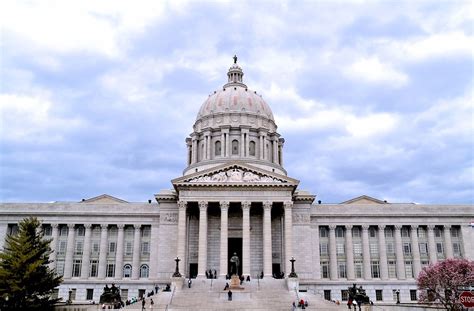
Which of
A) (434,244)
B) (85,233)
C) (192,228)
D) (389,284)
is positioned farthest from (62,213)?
(434,244)

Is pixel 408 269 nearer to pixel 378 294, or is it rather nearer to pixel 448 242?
pixel 378 294

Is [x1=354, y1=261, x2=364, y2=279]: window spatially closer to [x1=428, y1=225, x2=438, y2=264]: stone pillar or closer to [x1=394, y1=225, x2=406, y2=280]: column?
[x1=394, y1=225, x2=406, y2=280]: column

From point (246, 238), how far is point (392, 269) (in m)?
24.0

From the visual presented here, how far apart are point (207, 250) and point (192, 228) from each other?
13.1ft

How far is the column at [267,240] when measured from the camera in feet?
209

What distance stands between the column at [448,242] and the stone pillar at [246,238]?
31.1 meters

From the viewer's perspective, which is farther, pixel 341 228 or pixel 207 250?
pixel 341 228

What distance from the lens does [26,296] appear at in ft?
157

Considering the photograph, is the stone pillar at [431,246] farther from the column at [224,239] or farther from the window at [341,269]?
the column at [224,239]

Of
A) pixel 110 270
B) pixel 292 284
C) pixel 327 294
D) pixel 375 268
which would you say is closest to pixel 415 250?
pixel 375 268

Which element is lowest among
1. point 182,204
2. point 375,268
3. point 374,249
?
point 375,268

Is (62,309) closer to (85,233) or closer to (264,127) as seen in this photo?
(85,233)

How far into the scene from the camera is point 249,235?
220ft

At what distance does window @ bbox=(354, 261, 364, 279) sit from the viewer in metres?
A: 72.6
